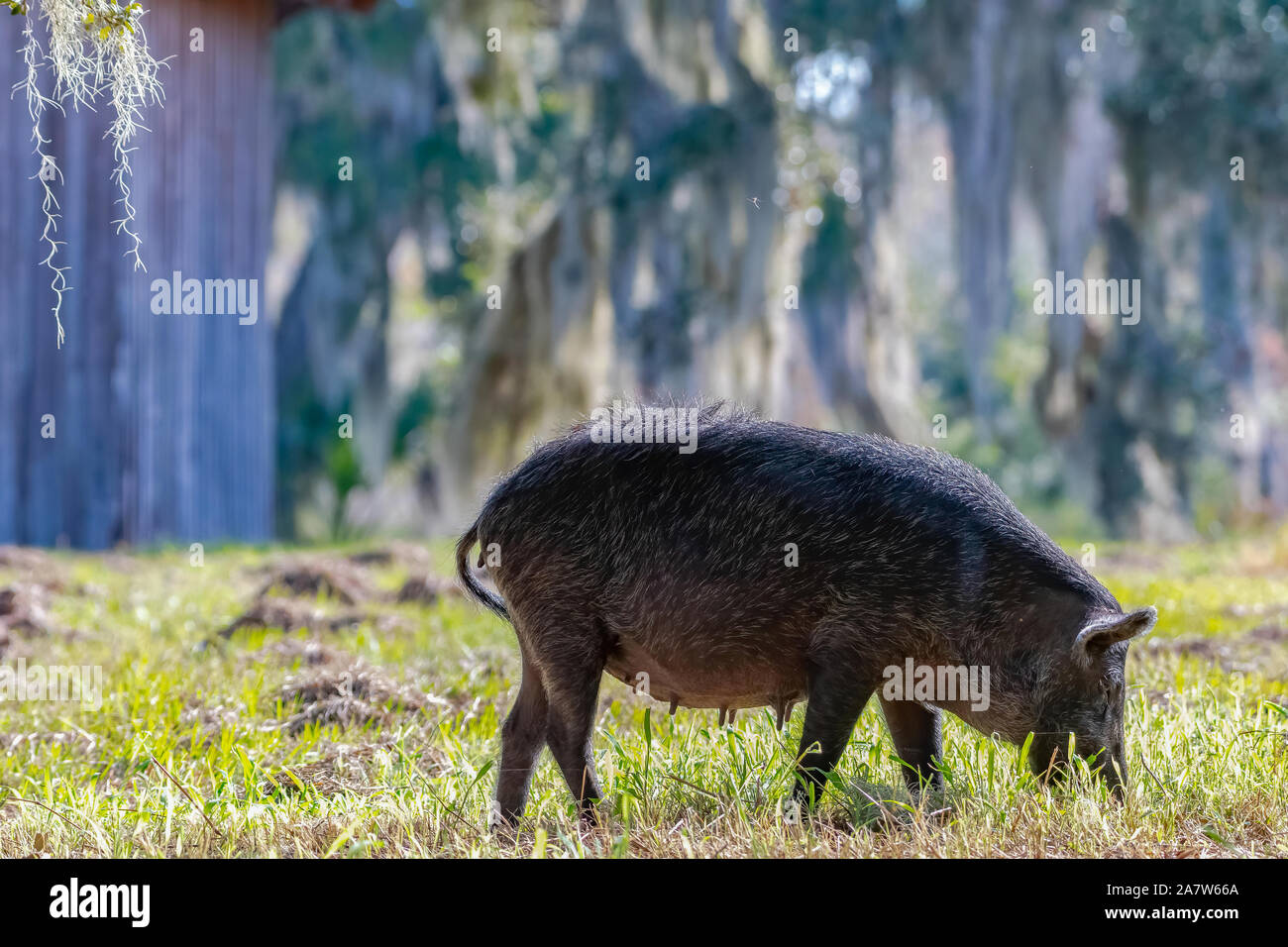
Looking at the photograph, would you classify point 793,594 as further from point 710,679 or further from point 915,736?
point 915,736

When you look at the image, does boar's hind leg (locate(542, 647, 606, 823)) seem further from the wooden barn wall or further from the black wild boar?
the wooden barn wall

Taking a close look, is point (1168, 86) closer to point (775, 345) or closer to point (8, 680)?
point (775, 345)

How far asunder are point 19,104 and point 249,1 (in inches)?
107

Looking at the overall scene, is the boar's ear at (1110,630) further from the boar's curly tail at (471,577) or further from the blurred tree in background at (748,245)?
the blurred tree in background at (748,245)

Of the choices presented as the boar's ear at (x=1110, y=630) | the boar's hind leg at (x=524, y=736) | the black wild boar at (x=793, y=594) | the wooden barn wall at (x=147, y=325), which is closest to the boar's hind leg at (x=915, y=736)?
the black wild boar at (x=793, y=594)

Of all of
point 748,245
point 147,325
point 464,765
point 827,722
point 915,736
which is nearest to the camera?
point 827,722

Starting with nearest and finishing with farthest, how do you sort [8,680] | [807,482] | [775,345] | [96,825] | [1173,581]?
1. [96,825]
2. [807,482]
3. [8,680]
4. [1173,581]
5. [775,345]

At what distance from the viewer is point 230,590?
8.44 m

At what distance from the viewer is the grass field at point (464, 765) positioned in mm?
3301

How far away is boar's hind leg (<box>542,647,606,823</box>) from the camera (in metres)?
3.69

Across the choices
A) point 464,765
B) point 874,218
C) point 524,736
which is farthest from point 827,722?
point 874,218

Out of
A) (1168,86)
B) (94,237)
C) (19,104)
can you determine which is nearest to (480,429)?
(94,237)

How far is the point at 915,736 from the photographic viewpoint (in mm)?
3799

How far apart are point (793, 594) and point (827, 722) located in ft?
1.13
